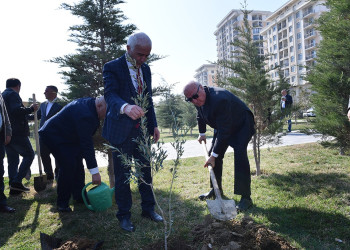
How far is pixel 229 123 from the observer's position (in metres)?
3.49

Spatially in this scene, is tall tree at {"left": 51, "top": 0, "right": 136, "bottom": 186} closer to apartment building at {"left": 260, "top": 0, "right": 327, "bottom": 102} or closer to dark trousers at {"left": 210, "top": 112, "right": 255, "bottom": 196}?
dark trousers at {"left": 210, "top": 112, "right": 255, "bottom": 196}

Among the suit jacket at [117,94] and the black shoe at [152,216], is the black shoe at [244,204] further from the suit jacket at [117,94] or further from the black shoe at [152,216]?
the suit jacket at [117,94]

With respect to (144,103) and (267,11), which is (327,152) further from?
(267,11)

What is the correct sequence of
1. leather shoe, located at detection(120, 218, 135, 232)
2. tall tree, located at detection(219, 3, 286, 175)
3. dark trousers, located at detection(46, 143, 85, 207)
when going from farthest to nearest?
tall tree, located at detection(219, 3, 286, 175)
dark trousers, located at detection(46, 143, 85, 207)
leather shoe, located at detection(120, 218, 135, 232)

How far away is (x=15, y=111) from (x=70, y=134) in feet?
6.86

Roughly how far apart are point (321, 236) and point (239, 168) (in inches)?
50.5

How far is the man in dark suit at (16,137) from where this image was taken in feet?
16.1

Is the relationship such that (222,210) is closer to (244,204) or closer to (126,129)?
(244,204)

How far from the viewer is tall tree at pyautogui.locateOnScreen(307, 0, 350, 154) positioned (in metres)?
4.80

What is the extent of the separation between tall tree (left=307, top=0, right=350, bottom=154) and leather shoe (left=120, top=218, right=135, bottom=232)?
4.38 metres

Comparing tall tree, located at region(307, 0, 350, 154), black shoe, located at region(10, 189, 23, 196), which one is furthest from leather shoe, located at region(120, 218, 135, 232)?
tall tree, located at region(307, 0, 350, 154)

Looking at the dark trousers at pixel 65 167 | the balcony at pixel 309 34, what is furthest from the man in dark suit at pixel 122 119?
the balcony at pixel 309 34

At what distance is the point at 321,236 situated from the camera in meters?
Result: 2.61

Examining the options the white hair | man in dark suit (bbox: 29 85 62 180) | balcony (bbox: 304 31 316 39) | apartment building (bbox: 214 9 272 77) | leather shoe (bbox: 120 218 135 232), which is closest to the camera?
the white hair
